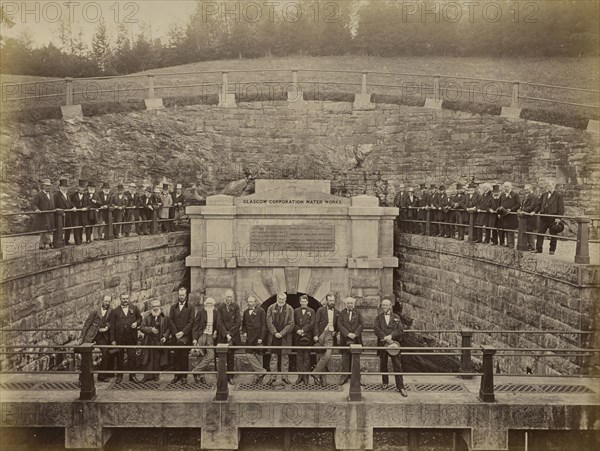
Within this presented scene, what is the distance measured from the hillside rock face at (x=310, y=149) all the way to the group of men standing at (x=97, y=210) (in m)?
1.86

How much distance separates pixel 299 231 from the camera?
13.8 meters

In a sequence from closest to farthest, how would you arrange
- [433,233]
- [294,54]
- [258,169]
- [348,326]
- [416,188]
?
[348,326] → [433,233] → [416,188] → [258,169] → [294,54]

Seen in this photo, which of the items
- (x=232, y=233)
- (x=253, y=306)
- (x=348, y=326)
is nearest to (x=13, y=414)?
(x=253, y=306)

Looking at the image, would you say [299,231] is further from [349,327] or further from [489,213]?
[349,327]

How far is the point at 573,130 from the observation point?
16391 mm

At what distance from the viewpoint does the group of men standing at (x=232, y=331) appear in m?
9.05

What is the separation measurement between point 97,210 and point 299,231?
191 inches

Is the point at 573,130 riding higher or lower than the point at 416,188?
higher

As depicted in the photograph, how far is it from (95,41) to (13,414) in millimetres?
16693

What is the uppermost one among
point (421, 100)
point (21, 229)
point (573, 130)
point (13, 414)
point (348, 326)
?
point (421, 100)

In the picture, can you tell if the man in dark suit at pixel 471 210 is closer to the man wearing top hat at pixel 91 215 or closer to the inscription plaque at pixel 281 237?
the inscription plaque at pixel 281 237

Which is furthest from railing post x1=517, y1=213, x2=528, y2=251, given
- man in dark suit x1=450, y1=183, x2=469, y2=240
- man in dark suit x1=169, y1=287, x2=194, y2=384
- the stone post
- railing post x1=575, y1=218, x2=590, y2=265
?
man in dark suit x1=169, y1=287, x2=194, y2=384

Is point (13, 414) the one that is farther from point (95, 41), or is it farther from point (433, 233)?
point (95, 41)

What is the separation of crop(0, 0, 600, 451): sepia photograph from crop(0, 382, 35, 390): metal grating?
2.6 inches
